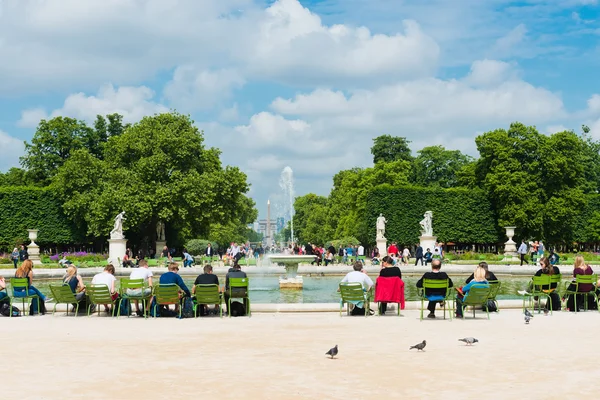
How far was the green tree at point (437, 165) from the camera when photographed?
6419 cm

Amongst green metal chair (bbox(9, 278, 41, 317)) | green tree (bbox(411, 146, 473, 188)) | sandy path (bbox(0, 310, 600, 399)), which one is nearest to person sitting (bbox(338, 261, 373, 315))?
sandy path (bbox(0, 310, 600, 399))

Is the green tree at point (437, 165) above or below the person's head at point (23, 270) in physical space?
above

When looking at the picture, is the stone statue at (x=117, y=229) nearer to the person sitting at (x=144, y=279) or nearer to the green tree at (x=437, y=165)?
the person sitting at (x=144, y=279)

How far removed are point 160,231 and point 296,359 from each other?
38.9 metres

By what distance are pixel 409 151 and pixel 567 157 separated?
67.4ft

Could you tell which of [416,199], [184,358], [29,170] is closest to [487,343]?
[184,358]

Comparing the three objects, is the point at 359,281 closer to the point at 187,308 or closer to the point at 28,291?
the point at 187,308

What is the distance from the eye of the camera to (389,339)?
998 centimetres

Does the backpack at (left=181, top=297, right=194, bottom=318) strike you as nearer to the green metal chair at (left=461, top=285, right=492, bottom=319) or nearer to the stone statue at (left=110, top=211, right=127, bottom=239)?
the green metal chair at (left=461, top=285, right=492, bottom=319)

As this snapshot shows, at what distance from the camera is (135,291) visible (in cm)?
1297

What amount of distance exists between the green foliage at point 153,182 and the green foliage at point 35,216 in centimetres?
107

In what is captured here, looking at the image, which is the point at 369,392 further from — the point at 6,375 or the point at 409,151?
the point at 409,151

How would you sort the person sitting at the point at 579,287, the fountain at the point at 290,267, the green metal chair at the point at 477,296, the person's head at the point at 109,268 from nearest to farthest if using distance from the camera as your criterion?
the green metal chair at the point at 477,296
the person's head at the point at 109,268
the person sitting at the point at 579,287
the fountain at the point at 290,267

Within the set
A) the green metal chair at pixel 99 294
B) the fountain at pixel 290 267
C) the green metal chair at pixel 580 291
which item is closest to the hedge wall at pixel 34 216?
the fountain at pixel 290 267
